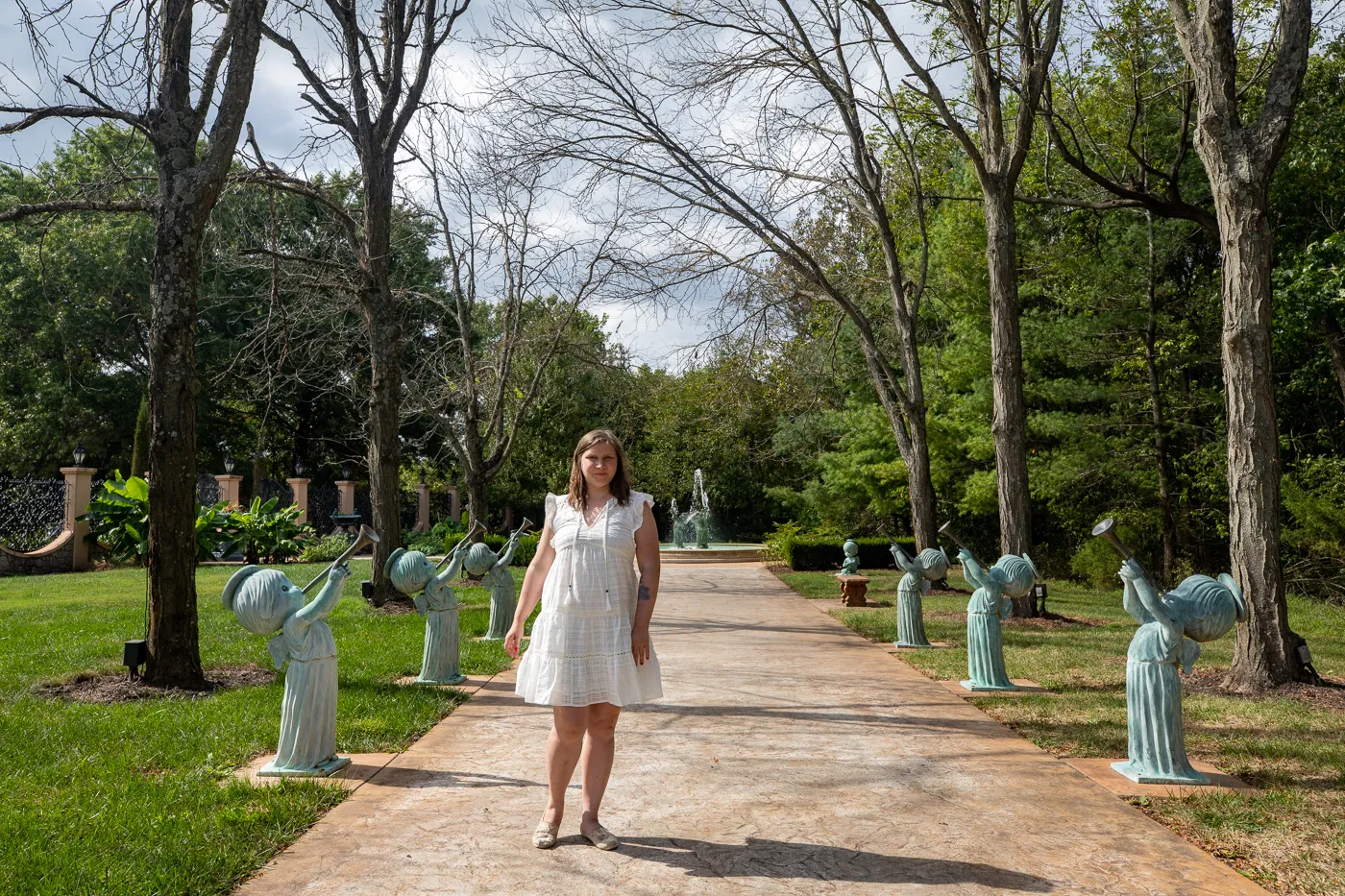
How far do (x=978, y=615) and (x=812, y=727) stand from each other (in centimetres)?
201

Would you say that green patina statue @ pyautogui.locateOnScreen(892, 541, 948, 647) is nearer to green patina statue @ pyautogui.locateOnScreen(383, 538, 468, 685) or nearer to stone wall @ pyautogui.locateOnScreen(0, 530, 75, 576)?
green patina statue @ pyautogui.locateOnScreen(383, 538, 468, 685)

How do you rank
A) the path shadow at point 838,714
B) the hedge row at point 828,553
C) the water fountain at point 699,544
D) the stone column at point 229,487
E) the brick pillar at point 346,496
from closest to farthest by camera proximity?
the path shadow at point 838,714 → the hedge row at point 828,553 → the stone column at point 229,487 → the water fountain at point 699,544 → the brick pillar at point 346,496

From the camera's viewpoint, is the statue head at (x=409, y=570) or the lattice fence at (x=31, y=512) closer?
the statue head at (x=409, y=570)

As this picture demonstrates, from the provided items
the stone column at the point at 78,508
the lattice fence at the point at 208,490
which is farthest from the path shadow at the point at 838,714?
the lattice fence at the point at 208,490

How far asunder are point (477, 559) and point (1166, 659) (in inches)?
228

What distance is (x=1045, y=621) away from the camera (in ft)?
39.2

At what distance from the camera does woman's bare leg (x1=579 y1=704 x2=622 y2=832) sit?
3.73m

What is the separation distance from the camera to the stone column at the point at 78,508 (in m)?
19.5

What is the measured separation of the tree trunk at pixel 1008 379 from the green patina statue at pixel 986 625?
15.4 feet

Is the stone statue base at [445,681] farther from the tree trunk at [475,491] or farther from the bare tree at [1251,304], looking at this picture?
the tree trunk at [475,491]

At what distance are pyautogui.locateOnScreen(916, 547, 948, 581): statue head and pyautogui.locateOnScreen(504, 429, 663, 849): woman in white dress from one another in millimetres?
5570

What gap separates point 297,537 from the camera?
71.0 ft

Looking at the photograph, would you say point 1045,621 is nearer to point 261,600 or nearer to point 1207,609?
point 1207,609

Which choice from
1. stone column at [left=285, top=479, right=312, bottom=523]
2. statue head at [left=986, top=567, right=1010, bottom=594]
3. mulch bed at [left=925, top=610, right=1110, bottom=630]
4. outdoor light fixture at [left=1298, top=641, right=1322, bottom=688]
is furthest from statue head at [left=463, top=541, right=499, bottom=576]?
stone column at [left=285, top=479, right=312, bottom=523]
